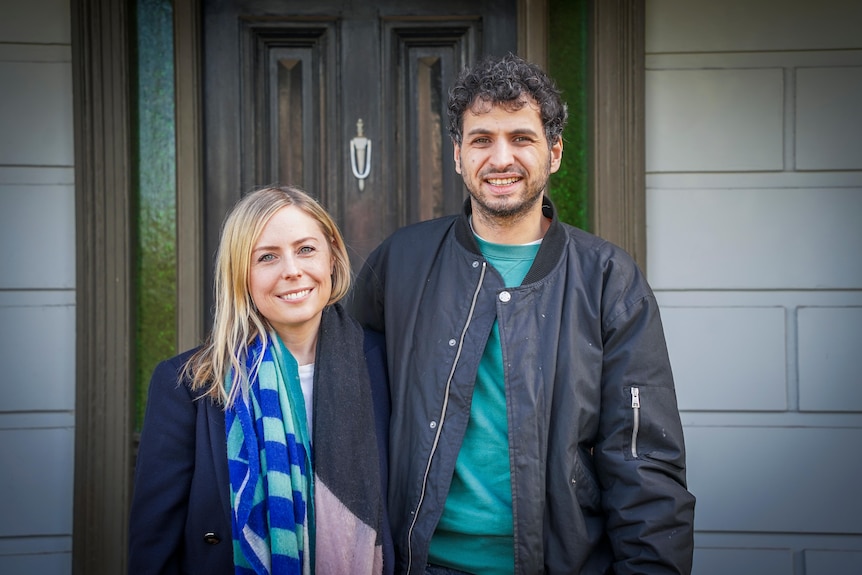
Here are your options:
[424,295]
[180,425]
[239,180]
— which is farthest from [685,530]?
[239,180]

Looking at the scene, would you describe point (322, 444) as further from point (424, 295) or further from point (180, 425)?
point (424, 295)

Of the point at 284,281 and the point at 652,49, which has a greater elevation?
the point at 652,49

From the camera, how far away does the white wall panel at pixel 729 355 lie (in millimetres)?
3041

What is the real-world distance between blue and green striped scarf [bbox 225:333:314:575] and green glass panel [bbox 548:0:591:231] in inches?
63.5

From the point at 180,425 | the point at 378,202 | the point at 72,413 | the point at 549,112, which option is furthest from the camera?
the point at 378,202

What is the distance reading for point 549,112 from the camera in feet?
6.86

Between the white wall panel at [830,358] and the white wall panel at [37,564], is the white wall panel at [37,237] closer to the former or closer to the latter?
the white wall panel at [37,564]

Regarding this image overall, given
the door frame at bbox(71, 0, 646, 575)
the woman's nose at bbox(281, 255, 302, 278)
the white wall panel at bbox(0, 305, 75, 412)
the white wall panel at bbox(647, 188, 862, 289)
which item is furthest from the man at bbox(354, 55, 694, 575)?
the white wall panel at bbox(0, 305, 75, 412)

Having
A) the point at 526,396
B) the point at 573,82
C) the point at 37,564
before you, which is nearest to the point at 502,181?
the point at 526,396

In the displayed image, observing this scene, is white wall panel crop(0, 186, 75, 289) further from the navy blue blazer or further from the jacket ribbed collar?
the jacket ribbed collar

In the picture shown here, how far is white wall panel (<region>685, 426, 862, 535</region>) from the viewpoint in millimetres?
3021

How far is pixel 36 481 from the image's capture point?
2.99m

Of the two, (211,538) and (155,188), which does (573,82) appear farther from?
(211,538)

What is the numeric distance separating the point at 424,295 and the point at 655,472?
77cm
